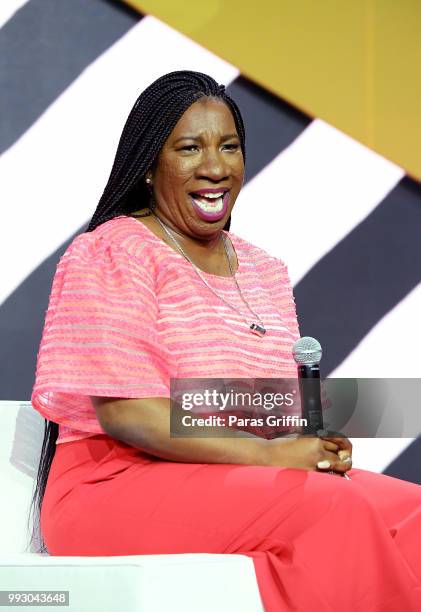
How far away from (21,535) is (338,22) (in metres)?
2.48

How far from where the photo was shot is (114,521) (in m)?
2.25

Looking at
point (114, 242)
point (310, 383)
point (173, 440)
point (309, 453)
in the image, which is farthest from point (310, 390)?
point (114, 242)

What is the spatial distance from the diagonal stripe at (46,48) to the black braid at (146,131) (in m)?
1.52

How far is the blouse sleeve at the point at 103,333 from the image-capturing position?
7.55 ft

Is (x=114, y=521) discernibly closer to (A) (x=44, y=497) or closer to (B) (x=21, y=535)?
(A) (x=44, y=497)

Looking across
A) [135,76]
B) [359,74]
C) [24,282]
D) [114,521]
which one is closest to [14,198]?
[24,282]

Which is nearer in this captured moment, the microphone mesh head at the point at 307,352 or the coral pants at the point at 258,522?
the coral pants at the point at 258,522

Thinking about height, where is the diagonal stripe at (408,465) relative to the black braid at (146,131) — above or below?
below

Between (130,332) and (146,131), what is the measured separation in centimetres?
56

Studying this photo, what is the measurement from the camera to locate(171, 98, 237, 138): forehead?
263 centimetres

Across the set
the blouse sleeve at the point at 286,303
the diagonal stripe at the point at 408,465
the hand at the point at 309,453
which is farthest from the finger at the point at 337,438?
the diagonal stripe at the point at 408,465

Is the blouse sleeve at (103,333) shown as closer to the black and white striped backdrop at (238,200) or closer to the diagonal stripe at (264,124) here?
the black and white striped backdrop at (238,200)

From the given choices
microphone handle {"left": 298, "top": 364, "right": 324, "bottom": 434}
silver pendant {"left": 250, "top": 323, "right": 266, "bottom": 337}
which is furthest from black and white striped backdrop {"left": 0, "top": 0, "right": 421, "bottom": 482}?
microphone handle {"left": 298, "top": 364, "right": 324, "bottom": 434}

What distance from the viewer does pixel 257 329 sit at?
2613mm
